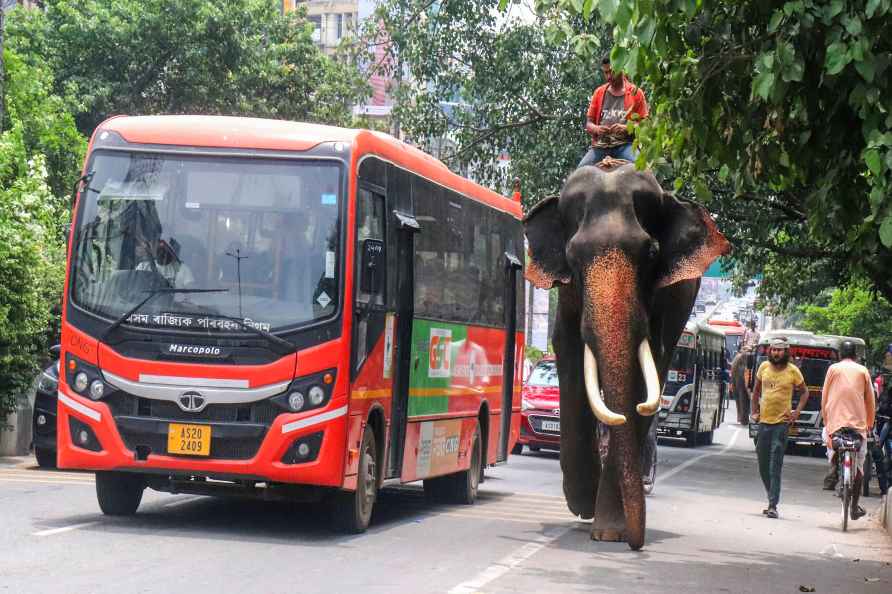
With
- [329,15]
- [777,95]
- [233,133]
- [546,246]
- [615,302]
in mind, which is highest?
[329,15]

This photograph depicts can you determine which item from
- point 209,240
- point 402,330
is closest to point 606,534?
point 402,330

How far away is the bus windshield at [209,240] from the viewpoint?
1237 cm

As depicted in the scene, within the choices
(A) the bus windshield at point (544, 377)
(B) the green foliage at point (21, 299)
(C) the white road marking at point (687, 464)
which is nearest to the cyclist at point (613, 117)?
(B) the green foliage at point (21, 299)

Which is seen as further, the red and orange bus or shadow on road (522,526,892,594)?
the red and orange bus

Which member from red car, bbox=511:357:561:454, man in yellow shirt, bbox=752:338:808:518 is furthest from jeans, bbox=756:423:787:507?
red car, bbox=511:357:561:454

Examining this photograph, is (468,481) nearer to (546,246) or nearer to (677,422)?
(546,246)

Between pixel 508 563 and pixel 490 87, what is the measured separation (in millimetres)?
18075

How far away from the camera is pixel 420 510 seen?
1609 centimetres

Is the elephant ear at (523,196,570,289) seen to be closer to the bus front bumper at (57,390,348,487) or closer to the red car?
the bus front bumper at (57,390,348,487)

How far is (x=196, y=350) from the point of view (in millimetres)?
12258

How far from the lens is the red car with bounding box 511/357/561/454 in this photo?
91.7 ft

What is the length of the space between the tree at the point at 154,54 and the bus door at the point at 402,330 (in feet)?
80.9

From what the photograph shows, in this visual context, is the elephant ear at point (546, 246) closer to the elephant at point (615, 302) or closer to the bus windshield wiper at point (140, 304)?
A: the elephant at point (615, 302)

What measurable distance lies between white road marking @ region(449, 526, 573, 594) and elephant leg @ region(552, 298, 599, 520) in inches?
20.3
